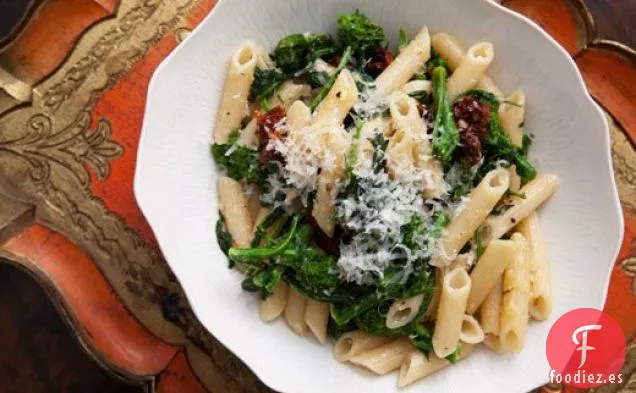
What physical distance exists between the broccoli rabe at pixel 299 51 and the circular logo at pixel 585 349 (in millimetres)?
1057

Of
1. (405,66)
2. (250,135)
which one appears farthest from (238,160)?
(405,66)

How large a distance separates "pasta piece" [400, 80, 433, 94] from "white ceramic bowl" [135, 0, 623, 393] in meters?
0.19

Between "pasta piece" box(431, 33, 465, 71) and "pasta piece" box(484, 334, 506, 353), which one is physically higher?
"pasta piece" box(431, 33, 465, 71)

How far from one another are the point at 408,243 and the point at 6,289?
1.67 meters

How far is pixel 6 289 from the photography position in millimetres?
2477

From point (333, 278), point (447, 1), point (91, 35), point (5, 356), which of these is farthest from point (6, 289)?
point (447, 1)

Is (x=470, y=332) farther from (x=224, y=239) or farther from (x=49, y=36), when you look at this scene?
(x=49, y=36)

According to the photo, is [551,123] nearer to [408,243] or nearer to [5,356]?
[408,243]

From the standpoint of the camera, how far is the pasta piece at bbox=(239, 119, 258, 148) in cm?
185

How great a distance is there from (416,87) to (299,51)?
0.37 metres

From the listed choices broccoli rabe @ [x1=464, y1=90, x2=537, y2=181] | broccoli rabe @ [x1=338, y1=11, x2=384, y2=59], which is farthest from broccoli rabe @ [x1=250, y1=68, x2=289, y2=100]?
broccoli rabe @ [x1=464, y1=90, x2=537, y2=181]

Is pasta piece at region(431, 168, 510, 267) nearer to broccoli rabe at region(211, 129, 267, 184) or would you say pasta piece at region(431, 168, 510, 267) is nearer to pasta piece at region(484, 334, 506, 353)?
pasta piece at region(484, 334, 506, 353)

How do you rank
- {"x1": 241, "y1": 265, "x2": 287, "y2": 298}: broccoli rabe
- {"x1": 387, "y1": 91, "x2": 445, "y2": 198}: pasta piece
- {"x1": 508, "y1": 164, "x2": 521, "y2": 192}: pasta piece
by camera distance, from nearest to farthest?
{"x1": 387, "y1": 91, "x2": 445, "y2": 198}: pasta piece → {"x1": 241, "y1": 265, "x2": 287, "y2": 298}: broccoli rabe → {"x1": 508, "y1": 164, "x2": 521, "y2": 192}: pasta piece

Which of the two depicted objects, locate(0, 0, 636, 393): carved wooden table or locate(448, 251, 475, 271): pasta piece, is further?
locate(0, 0, 636, 393): carved wooden table
